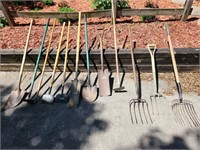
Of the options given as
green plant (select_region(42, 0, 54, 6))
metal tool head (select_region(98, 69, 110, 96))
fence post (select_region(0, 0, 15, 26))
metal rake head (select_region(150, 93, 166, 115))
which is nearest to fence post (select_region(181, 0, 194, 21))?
metal rake head (select_region(150, 93, 166, 115))

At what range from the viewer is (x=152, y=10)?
4.85m

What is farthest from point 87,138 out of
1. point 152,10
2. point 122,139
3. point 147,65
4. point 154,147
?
point 152,10

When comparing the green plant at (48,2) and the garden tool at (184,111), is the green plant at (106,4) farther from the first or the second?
the garden tool at (184,111)

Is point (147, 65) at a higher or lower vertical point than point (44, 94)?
higher

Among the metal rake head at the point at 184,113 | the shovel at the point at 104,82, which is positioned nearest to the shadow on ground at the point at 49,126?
the shovel at the point at 104,82

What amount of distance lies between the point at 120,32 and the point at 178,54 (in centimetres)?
151

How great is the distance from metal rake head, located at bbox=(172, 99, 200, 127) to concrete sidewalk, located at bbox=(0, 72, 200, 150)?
0.09 m

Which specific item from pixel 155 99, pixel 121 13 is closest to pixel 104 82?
pixel 155 99

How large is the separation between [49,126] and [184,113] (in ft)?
7.81

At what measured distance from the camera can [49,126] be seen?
3.63 metres

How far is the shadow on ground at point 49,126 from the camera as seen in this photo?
339 cm

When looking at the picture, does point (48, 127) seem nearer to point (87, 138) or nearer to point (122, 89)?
point (87, 138)

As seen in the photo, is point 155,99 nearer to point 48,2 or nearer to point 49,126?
point 49,126

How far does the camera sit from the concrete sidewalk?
130 inches
